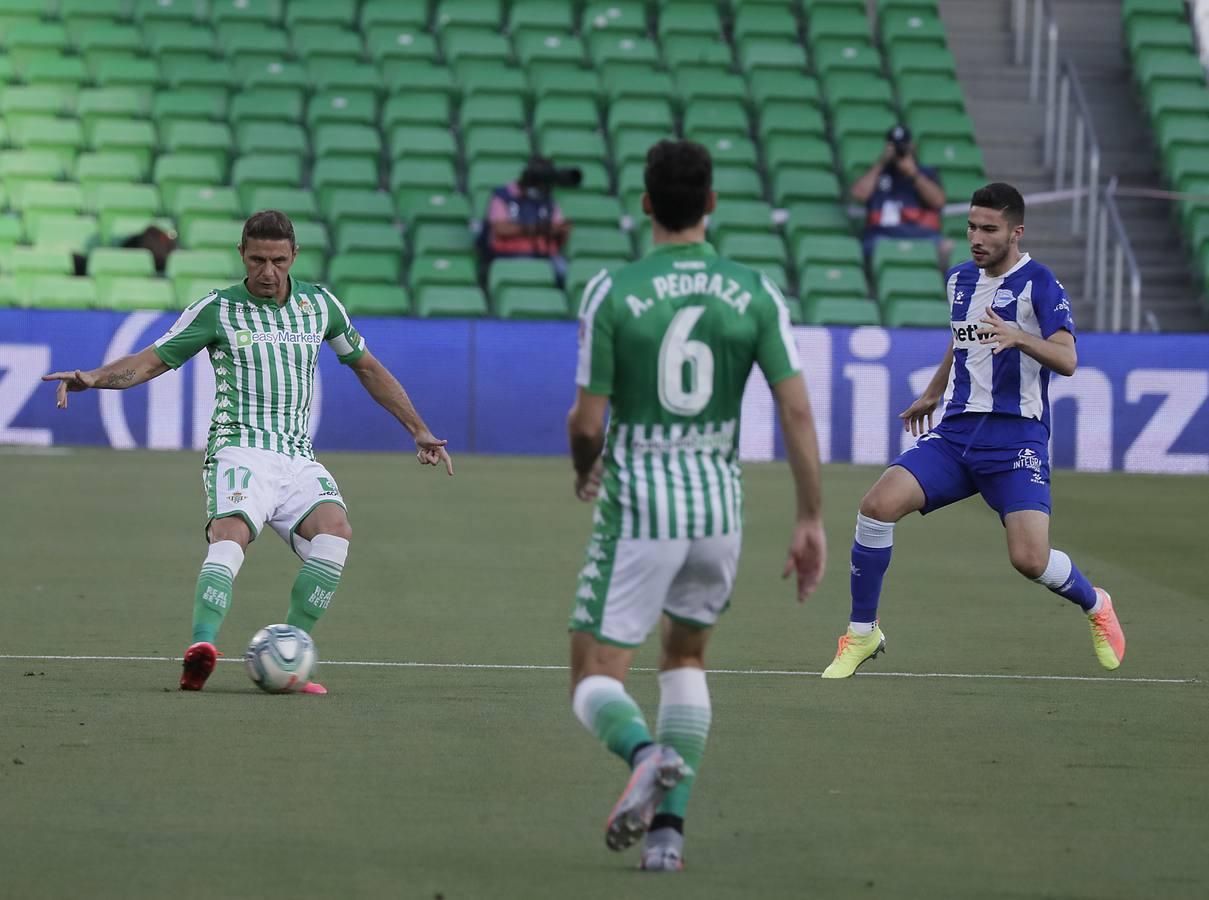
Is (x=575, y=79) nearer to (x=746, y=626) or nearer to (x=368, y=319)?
(x=368, y=319)

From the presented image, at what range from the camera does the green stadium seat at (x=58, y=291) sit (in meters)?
20.0

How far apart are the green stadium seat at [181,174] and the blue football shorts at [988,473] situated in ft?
49.5

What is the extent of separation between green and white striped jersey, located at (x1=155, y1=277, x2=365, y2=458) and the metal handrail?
45.6ft

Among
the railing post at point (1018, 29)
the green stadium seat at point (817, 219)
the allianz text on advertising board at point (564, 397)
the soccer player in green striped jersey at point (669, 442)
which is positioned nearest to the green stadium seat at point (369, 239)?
the allianz text on advertising board at point (564, 397)

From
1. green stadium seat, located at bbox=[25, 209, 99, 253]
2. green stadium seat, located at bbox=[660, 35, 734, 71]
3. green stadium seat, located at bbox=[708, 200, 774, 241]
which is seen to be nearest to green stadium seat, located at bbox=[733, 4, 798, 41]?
green stadium seat, located at bbox=[660, 35, 734, 71]

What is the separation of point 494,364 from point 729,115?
5.50 meters

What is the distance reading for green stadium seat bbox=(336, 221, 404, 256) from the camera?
21.1 meters

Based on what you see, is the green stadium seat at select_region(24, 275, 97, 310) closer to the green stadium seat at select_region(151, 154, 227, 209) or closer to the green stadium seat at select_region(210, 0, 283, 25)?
the green stadium seat at select_region(151, 154, 227, 209)

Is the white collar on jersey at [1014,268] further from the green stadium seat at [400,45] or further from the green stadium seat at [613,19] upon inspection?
the green stadium seat at [613,19]

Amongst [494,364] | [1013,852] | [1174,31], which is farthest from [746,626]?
[1174,31]

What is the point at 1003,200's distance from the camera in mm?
7836

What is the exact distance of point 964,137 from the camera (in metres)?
23.0

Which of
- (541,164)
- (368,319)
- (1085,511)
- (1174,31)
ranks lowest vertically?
(1085,511)

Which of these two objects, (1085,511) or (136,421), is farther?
(136,421)
